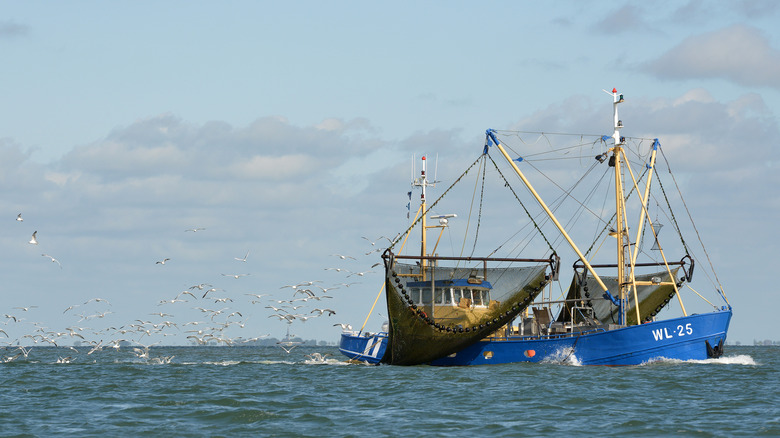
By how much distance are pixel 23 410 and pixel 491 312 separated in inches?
887

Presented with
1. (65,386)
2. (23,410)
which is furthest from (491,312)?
(23,410)

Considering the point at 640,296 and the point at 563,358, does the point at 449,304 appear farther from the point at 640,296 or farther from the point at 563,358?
the point at 640,296

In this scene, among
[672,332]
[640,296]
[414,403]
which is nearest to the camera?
[414,403]

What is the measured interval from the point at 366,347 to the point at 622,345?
15398 mm

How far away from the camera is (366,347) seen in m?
53.2

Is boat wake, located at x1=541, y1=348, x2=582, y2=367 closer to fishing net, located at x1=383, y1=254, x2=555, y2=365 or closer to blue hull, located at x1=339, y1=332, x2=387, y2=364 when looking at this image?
fishing net, located at x1=383, y1=254, x2=555, y2=365

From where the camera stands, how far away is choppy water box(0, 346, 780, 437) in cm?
2559

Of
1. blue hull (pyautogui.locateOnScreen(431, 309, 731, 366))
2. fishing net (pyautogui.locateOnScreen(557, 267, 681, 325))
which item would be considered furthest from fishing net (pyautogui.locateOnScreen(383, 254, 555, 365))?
fishing net (pyautogui.locateOnScreen(557, 267, 681, 325))

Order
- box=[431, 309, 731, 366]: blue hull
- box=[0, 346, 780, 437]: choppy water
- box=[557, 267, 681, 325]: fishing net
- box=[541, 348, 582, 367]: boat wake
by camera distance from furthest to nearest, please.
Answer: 1. box=[557, 267, 681, 325]: fishing net
2. box=[541, 348, 582, 367]: boat wake
3. box=[431, 309, 731, 366]: blue hull
4. box=[0, 346, 780, 437]: choppy water

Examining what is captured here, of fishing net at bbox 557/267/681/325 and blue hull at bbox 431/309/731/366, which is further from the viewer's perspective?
fishing net at bbox 557/267/681/325

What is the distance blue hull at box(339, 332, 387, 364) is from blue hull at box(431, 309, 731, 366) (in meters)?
6.77

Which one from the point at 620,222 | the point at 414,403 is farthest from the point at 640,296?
the point at 414,403

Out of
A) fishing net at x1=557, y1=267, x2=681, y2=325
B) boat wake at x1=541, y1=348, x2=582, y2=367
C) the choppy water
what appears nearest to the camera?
the choppy water

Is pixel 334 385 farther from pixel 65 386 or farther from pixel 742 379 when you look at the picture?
pixel 742 379
